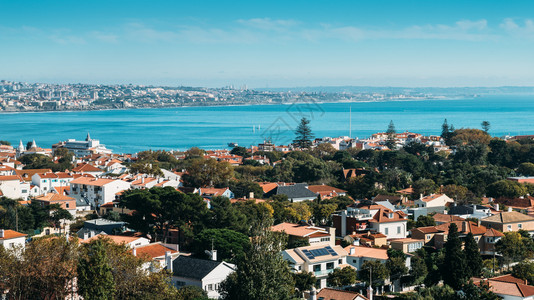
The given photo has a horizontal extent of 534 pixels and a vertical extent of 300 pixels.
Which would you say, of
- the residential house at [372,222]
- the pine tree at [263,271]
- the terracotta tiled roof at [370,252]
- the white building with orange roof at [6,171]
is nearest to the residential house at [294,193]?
the residential house at [372,222]

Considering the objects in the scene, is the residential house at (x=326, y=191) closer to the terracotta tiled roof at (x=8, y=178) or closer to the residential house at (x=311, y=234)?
the residential house at (x=311, y=234)

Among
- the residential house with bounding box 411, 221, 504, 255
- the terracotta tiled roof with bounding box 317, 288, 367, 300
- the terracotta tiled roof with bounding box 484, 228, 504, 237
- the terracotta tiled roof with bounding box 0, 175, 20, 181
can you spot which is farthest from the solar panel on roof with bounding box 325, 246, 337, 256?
the terracotta tiled roof with bounding box 0, 175, 20, 181

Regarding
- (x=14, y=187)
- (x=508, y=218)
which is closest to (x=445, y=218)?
(x=508, y=218)

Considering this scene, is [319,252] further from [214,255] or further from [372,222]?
[372,222]

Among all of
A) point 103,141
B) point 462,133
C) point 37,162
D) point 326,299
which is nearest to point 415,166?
point 462,133

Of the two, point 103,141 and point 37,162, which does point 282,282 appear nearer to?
point 37,162

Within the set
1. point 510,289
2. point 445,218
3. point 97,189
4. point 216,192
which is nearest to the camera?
point 510,289

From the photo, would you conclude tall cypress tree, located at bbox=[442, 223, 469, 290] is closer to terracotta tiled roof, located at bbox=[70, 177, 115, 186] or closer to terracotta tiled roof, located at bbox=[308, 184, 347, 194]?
terracotta tiled roof, located at bbox=[308, 184, 347, 194]
